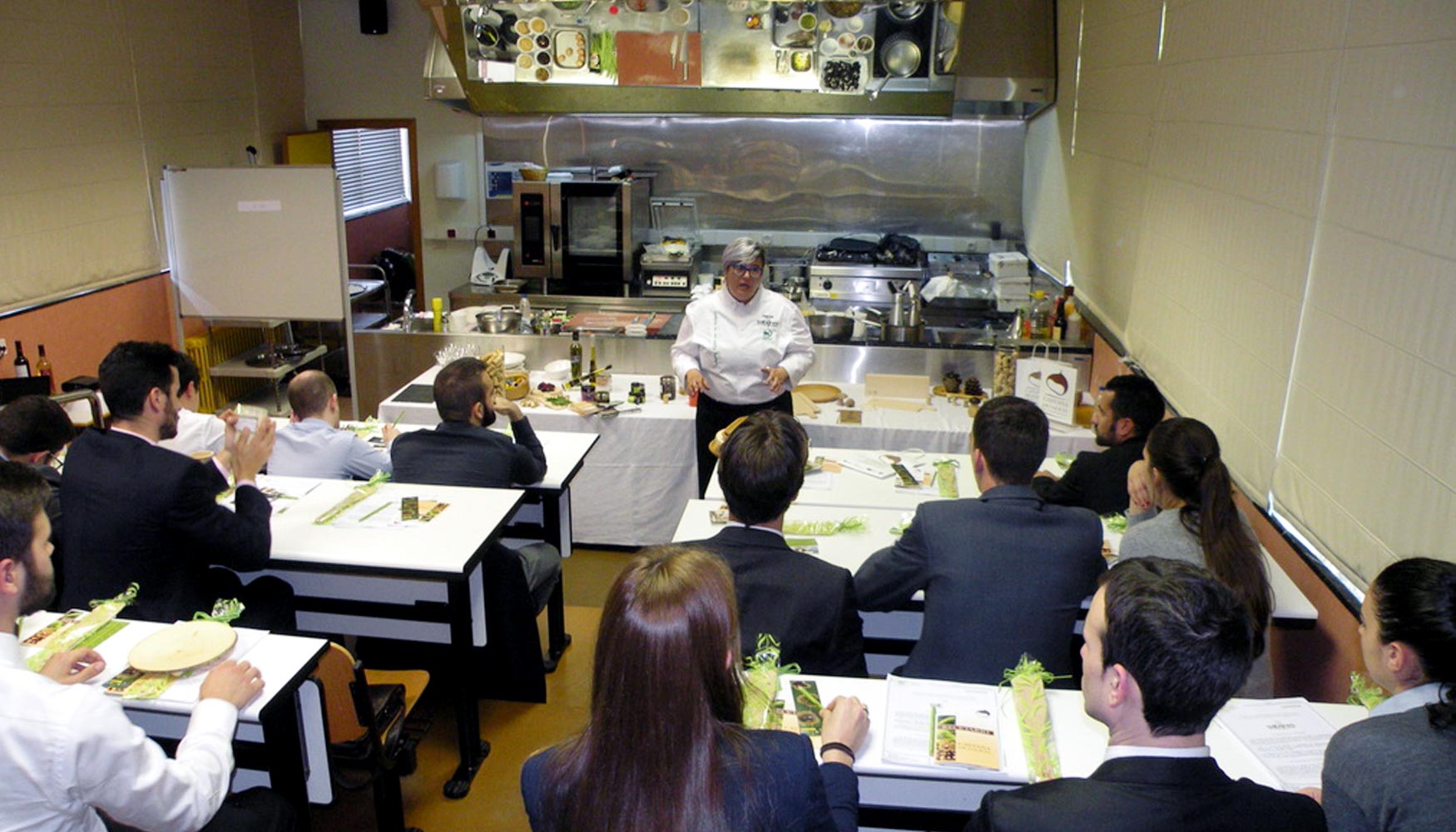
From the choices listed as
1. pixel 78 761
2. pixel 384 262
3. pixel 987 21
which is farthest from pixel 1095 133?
pixel 384 262

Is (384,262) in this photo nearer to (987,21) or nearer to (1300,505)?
(987,21)

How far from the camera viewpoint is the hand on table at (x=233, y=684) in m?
2.19

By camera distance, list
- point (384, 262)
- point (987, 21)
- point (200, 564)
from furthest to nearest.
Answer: point (384, 262) < point (987, 21) < point (200, 564)

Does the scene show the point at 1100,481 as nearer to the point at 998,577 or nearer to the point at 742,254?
the point at 998,577

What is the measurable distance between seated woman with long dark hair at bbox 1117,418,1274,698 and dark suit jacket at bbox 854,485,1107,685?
281 mm

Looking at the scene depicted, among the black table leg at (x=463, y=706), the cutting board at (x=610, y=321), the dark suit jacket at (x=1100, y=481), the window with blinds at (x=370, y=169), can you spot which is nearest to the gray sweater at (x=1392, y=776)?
the dark suit jacket at (x=1100, y=481)

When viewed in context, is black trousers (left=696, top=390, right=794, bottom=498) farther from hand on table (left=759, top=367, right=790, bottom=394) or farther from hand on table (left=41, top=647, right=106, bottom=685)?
hand on table (left=41, top=647, right=106, bottom=685)

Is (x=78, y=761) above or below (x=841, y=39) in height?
below

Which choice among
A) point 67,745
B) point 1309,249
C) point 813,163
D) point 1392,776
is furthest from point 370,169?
point 1392,776

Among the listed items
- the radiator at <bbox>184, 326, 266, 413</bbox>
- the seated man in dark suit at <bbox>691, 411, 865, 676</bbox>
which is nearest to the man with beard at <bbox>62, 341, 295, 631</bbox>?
the seated man in dark suit at <bbox>691, 411, 865, 676</bbox>

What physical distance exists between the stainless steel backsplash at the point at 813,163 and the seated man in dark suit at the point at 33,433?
534cm

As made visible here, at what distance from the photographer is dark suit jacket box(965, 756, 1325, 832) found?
1.40m

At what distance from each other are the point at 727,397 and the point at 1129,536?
2148 mm

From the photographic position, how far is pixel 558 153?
8.33 meters
